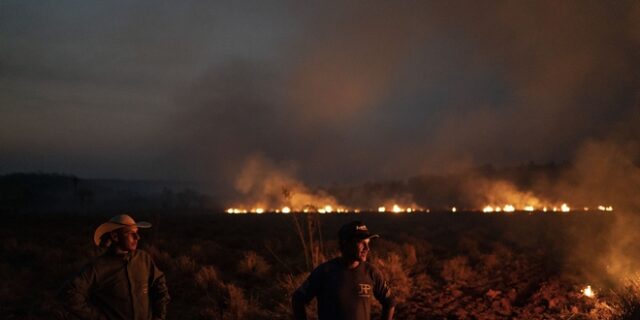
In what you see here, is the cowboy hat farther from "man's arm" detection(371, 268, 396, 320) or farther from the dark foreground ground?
the dark foreground ground

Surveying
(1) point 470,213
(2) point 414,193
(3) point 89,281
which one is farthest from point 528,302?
(2) point 414,193

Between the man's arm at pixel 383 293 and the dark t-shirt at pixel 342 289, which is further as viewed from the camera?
the man's arm at pixel 383 293

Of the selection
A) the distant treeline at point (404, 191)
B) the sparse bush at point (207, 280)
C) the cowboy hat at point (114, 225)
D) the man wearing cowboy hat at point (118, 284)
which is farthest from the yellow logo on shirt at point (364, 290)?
the distant treeline at point (404, 191)

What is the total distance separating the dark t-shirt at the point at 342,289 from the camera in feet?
14.6

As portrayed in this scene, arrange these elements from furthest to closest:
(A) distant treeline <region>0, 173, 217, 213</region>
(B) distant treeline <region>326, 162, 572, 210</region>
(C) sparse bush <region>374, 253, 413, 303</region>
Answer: (A) distant treeline <region>0, 173, 217, 213</region>, (B) distant treeline <region>326, 162, 572, 210</region>, (C) sparse bush <region>374, 253, 413, 303</region>

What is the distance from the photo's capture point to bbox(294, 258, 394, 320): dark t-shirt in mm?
4465

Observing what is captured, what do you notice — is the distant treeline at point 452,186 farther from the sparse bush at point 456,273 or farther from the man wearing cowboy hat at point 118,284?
the man wearing cowboy hat at point 118,284

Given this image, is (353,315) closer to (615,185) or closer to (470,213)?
(615,185)

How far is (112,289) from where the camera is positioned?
4.76 m

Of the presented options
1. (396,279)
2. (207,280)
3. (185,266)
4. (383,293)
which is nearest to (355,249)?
(383,293)

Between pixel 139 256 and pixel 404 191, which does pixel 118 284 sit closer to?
pixel 139 256

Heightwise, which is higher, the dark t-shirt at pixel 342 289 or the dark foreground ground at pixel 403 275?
the dark t-shirt at pixel 342 289

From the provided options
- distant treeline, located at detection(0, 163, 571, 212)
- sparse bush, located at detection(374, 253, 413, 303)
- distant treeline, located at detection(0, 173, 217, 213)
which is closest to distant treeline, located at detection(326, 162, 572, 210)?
distant treeline, located at detection(0, 163, 571, 212)

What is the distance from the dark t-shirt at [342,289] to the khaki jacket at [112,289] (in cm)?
152
